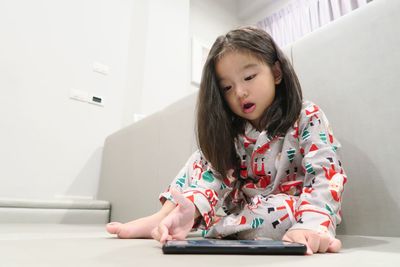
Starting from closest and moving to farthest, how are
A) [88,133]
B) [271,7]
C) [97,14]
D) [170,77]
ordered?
[88,133] → [97,14] → [170,77] → [271,7]

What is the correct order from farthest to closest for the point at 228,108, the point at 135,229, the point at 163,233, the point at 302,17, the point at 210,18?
the point at 210,18, the point at 302,17, the point at 228,108, the point at 135,229, the point at 163,233

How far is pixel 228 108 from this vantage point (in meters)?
0.82

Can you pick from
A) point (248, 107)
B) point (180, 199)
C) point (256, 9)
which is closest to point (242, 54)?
point (248, 107)

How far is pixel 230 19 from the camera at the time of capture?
11.0ft

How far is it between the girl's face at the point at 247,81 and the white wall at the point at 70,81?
1.39m

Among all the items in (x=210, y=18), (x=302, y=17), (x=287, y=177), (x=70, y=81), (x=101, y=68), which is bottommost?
(x=287, y=177)

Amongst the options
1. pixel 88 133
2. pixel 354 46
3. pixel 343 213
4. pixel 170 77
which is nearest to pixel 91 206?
pixel 88 133

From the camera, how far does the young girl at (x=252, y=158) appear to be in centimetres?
58

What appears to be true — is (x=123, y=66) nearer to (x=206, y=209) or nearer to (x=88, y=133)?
(x=88, y=133)

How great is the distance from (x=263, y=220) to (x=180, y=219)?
0.16 metres

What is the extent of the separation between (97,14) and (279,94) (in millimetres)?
1724

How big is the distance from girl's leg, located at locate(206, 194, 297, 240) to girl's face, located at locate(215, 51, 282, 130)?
210 millimetres

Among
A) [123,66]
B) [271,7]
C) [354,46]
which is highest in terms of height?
[271,7]

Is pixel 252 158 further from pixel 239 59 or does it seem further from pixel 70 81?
pixel 70 81
